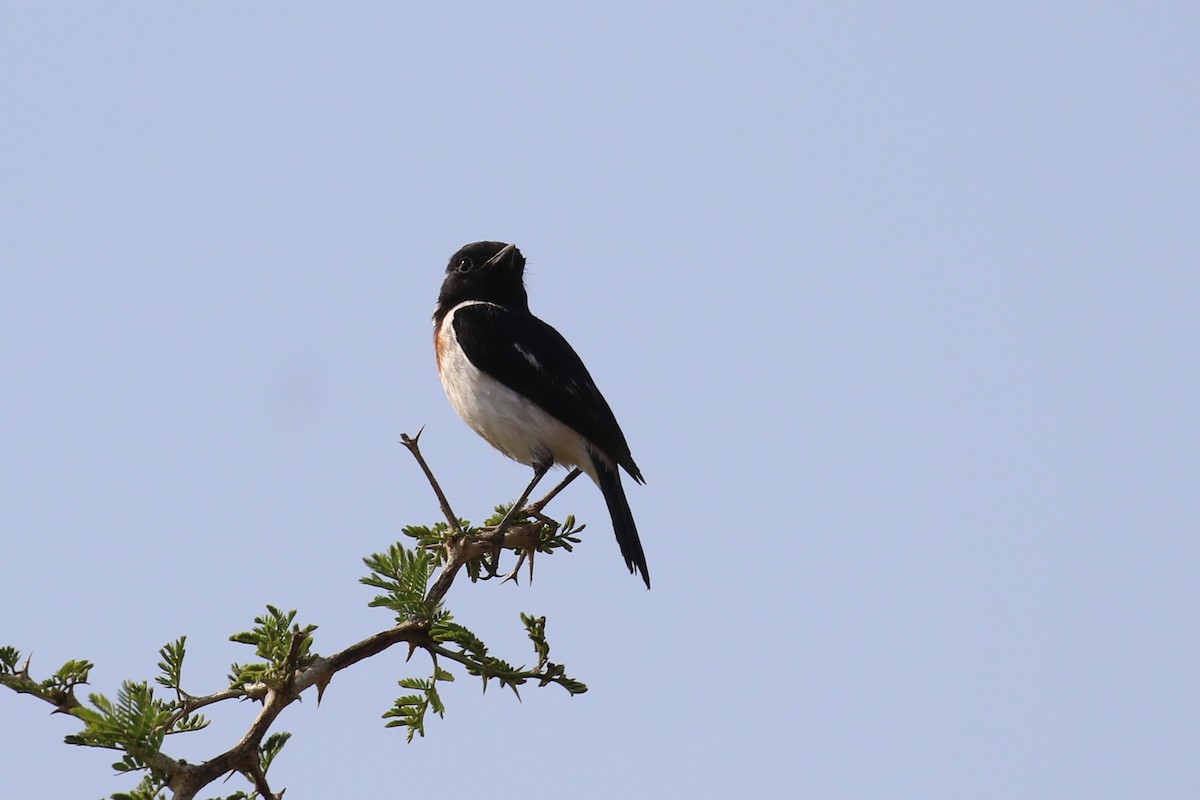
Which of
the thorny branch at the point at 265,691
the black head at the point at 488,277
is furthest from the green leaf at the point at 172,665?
the black head at the point at 488,277

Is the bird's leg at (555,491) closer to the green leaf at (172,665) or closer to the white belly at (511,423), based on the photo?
the white belly at (511,423)

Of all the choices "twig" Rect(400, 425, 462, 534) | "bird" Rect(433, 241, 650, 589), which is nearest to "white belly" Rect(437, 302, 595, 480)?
"bird" Rect(433, 241, 650, 589)

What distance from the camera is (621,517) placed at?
7984mm

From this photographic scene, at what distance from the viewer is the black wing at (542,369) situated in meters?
8.43

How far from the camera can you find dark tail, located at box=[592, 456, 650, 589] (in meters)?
7.64

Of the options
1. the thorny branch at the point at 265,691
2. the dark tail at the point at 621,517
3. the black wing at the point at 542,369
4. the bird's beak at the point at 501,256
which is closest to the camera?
the thorny branch at the point at 265,691

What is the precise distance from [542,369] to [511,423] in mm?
393

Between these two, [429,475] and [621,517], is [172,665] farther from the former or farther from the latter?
[621,517]

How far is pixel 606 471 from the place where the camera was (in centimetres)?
843

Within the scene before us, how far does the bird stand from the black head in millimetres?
443

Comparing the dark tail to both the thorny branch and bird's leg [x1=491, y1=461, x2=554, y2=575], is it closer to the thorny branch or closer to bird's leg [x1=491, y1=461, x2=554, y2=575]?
bird's leg [x1=491, y1=461, x2=554, y2=575]

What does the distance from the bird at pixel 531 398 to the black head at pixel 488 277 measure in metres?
0.44

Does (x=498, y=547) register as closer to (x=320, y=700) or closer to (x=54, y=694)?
(x=320, y=700)

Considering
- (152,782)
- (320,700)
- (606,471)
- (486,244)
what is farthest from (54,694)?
(486,244)
